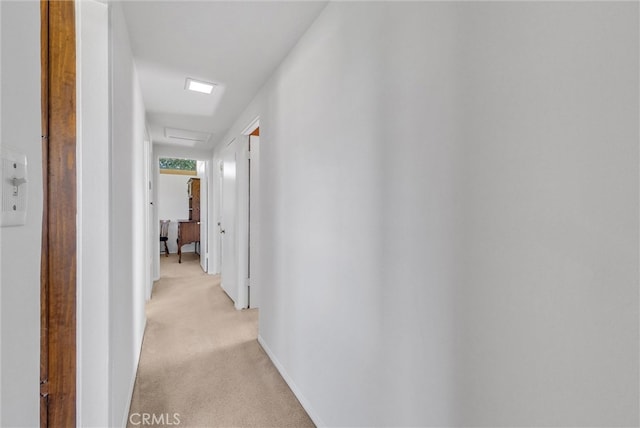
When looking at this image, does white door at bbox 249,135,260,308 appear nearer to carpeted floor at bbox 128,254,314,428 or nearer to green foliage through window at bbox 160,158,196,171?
carpeted floor at bbox 128,254,314,428

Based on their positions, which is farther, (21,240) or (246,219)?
(246,219)

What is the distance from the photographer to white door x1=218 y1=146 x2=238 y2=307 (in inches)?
150

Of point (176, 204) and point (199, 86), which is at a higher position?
point (199, 86)

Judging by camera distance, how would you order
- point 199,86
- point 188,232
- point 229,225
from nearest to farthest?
point 199,86 < point 229,225 < point 188,232

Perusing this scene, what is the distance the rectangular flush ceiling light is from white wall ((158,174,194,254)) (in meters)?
6.29

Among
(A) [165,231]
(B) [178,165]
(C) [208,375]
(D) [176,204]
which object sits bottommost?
(C) [208,375]

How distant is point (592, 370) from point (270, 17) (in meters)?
2.07

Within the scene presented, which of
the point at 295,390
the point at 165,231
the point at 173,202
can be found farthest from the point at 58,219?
the point at 173,202

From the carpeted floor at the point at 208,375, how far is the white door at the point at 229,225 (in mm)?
423

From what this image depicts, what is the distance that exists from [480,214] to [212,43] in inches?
80.8

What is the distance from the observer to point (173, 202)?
27.5 feet

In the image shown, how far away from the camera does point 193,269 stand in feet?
19.4

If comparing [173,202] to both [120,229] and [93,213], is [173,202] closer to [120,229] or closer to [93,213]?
[120,229]

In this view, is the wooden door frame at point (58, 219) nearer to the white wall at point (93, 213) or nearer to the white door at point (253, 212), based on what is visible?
the white wall at point (93, 213)
